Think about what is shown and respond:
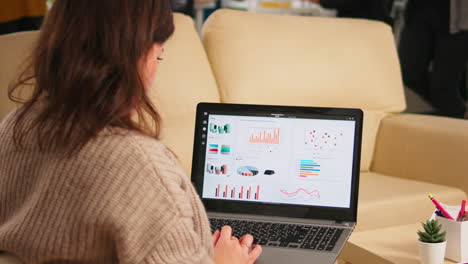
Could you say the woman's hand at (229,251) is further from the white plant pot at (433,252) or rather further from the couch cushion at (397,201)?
the couch cushion at (397,201)

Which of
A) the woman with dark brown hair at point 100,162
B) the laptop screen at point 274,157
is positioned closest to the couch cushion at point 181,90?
the laptop screen at point 274,157

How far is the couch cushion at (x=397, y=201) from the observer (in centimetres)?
233

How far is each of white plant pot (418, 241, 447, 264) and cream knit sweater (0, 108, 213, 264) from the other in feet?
2.36

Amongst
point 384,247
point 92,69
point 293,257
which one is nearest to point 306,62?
point 384,247

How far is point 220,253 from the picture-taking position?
1.26 meters

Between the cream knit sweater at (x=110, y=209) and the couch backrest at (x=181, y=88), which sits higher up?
the cream knit sweater at (x=110, y=209)

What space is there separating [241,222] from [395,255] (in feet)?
1.22

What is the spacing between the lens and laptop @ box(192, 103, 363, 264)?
5.60 feet

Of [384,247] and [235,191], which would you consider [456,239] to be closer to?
[384,247]

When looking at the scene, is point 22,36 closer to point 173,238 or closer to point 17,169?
point 17,169

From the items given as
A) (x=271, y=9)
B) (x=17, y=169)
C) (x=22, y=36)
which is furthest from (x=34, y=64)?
(x=271, y=9)

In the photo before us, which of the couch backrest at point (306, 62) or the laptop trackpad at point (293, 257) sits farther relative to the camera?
the couch backrest at point (306, 62)

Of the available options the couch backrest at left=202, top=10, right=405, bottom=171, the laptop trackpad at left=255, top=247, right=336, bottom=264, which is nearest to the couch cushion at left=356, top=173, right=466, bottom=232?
the couch backrest at left=202, top=10, right=405, bottom=171

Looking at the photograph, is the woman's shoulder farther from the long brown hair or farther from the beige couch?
the beige couch
